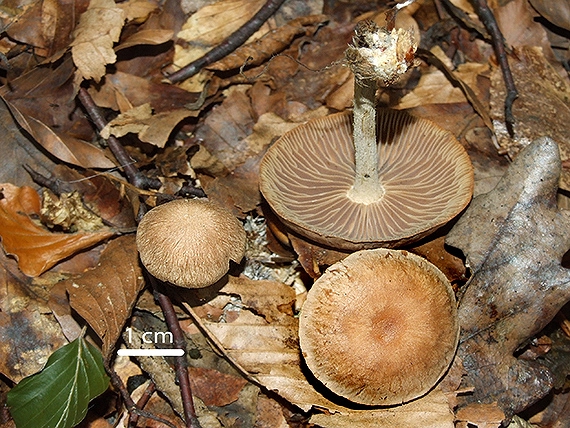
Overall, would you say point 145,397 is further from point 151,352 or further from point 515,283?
point 515,283

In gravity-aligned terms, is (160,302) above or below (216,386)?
above

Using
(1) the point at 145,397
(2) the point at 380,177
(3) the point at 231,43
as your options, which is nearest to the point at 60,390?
(1) the point at 145,397

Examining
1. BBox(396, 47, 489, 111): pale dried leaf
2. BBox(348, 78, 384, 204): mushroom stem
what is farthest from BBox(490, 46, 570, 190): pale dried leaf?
BBox(348, 78, 384, 204): mushroom stem

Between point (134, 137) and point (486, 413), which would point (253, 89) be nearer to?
point (134, 137)

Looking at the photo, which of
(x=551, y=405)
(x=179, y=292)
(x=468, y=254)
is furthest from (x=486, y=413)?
(x=179, y=292)

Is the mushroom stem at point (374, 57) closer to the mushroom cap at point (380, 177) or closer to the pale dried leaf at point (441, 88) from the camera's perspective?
the mushroom cap at point (380, 177)

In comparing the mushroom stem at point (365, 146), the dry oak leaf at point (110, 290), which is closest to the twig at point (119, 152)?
the dry oak leaf at point (110, 290)

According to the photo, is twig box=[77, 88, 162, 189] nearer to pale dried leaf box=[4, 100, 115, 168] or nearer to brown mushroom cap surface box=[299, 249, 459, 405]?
pale dried leaf box=[4, 100, 115, 168]
